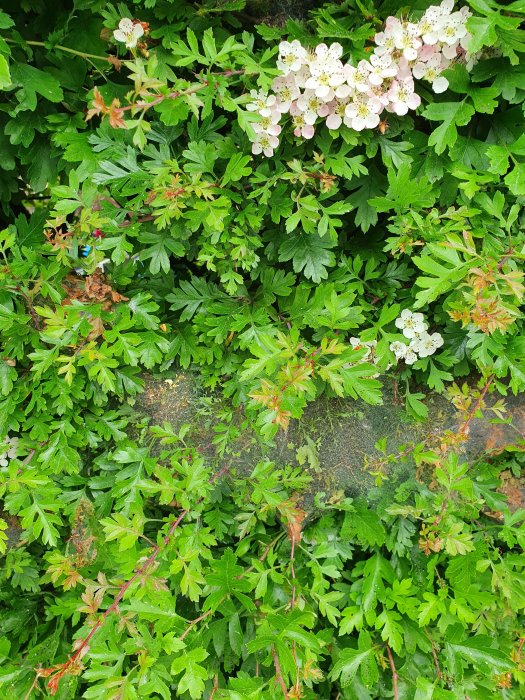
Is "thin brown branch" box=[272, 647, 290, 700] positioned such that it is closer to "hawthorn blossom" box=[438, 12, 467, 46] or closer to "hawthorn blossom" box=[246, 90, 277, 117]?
"hawthorn blossom" box=[246, 90, 277, 117]

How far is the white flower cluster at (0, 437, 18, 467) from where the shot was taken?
2352mm

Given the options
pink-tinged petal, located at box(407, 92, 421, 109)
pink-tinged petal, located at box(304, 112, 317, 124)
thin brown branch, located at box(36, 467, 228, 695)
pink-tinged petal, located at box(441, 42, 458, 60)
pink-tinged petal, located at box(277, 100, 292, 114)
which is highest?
pink-tinged petal, located at box(441, 42, 458, 60)

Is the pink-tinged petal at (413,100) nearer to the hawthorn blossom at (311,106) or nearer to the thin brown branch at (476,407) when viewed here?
the hawthorn blossom at (311,106)

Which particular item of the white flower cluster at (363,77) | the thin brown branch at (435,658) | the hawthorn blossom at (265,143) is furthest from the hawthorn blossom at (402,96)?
the thin brown branch at (435,658)

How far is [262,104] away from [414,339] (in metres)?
1.16

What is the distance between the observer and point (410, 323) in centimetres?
236

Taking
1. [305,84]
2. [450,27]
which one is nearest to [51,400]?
[305,84]

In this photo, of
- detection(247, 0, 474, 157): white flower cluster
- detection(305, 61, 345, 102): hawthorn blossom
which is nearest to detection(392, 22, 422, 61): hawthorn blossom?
detection(247, 0, 474, 157): white flower cluster

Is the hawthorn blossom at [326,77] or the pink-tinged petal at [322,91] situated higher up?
the hawthorn blossom at [326,77]

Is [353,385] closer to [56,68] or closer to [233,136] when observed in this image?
[233,136]

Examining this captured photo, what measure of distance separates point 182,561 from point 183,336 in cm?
95

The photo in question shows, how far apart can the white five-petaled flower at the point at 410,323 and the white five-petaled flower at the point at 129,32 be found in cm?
150

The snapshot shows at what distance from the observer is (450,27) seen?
6.34ft

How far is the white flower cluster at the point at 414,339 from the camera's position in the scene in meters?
2.34
